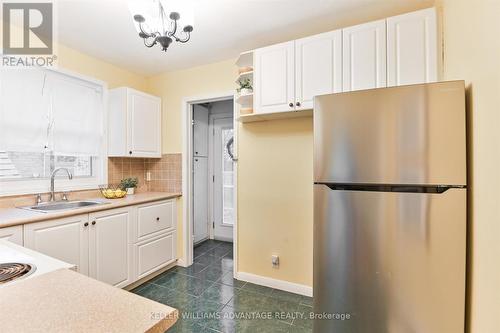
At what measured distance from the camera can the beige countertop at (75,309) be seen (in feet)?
1.82

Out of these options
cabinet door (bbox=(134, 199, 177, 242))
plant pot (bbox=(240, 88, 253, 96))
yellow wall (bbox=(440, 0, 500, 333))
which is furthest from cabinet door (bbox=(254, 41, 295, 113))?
cabinet door (bbox=(134, 199, 177, 242))

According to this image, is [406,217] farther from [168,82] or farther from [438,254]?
[168,82]

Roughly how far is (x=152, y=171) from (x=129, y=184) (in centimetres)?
40

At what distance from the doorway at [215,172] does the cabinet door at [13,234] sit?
2390 mm

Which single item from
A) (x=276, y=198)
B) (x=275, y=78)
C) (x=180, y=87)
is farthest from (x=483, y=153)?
(x=180, y=87)

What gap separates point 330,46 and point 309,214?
145 cm

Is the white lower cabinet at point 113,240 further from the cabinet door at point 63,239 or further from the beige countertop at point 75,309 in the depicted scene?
the beige countertop at point 75,309

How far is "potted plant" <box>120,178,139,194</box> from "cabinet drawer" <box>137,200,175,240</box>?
46 centimetres

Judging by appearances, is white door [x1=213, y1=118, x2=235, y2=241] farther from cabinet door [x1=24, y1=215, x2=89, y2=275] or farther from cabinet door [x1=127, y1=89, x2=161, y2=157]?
A: cabinet door [x1=24, y1=215, x2=89, y2=275]

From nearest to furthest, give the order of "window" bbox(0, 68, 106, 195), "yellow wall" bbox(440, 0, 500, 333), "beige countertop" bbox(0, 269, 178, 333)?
1. "beige countertop" bbox(0, 269, 178, 333)
2. "yellow wall" bbox(440, 0, 500, 333)
3. "window" bbox(0, 68, 106, 195)

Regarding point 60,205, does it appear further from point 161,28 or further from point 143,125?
point 161,28

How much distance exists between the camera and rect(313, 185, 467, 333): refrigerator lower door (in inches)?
43.9

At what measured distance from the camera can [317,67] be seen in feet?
6.20

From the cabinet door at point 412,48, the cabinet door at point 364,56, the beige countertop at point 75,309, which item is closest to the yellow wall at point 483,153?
the cabinet door at point 412,48
